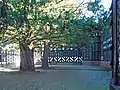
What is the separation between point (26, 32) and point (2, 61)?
8582 mm

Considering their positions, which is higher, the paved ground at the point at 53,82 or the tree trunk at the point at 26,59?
the tree trunk at the point at 26,59

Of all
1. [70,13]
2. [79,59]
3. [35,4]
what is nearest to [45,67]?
[79,59]

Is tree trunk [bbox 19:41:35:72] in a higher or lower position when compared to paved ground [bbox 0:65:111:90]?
higher

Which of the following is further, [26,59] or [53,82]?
[26,59]

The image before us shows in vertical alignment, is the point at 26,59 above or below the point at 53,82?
above

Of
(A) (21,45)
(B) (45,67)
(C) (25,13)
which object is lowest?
(B) (45,67)

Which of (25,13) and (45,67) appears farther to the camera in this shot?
(45,67)

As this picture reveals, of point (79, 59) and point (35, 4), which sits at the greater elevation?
point (35, 4)

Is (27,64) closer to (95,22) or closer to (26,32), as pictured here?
(26,32)

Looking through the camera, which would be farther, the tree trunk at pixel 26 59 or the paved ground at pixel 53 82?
the tree trunk at pixel 26 59

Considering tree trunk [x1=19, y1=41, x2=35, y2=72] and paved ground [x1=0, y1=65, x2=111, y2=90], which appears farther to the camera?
tree trunk [x1=19, y1=41, x2=35, y2=72]

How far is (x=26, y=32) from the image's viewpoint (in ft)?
51.4

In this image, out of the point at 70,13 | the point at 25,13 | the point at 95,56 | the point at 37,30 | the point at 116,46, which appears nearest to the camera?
the point at 116,46

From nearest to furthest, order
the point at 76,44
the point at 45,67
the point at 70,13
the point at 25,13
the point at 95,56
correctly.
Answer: the point at 25,13, the point at 70,13, the point at 76,44, the point at 45,67, the point at 95,56
